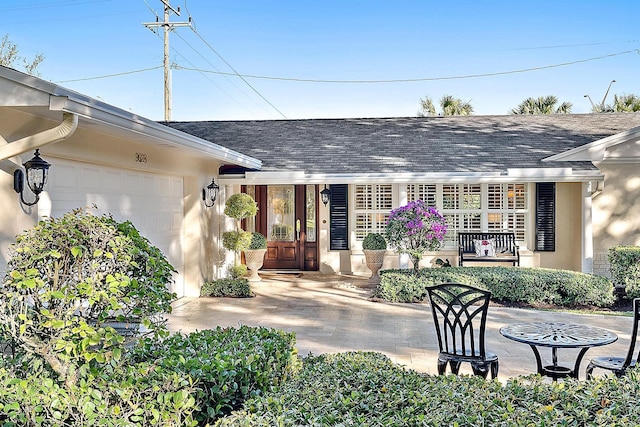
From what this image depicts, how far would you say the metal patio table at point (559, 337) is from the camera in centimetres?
439

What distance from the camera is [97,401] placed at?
2.89m

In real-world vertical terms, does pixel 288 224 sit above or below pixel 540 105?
below

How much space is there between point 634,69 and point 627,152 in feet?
72.2

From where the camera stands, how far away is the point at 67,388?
3047 mm

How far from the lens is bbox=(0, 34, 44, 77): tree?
23203mm

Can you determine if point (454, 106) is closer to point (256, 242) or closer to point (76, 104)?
point (256, 242)

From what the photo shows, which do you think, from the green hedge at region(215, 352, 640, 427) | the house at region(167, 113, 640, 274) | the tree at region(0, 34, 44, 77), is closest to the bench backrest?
the house at region(167, 113, 640, 274)

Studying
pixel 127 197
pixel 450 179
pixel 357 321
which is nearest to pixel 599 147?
pixel 450 179

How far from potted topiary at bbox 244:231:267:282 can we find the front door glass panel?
74.4 inches

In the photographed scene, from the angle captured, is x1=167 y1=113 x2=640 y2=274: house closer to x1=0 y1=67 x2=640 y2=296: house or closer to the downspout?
x1=0 y1=67 x2=640 y2=296: house

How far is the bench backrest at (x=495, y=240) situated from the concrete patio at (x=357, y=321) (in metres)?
2.62

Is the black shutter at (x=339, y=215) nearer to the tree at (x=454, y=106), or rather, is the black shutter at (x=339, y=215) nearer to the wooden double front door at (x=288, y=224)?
the wooden double front door at (x=288, y=224)

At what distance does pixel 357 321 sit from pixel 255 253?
4395mm

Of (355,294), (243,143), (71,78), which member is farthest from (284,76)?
(355,294)
